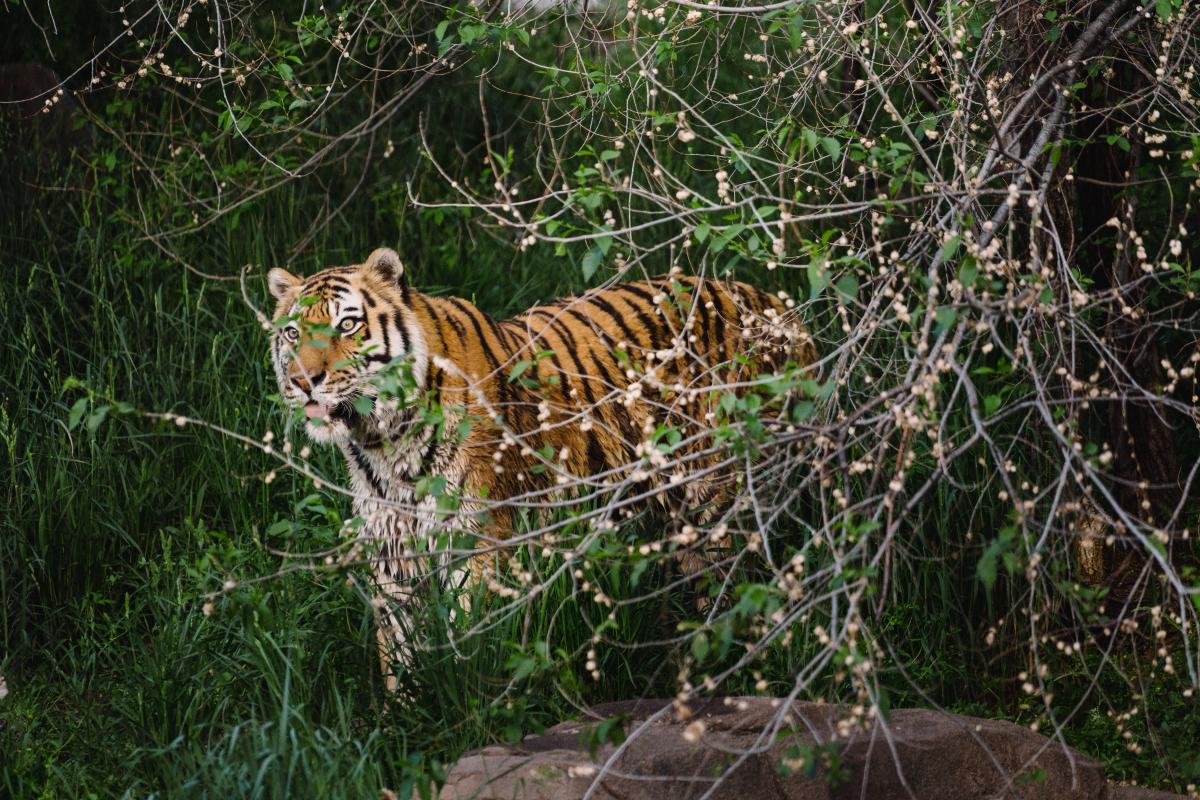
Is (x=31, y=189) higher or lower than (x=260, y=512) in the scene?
higher

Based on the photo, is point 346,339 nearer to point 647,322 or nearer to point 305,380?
point 305,380

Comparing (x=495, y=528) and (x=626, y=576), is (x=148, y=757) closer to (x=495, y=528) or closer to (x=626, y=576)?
(x=495, y=528)

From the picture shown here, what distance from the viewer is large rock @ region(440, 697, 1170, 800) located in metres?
3.26

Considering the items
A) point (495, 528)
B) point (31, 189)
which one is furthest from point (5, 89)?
point (495, 528)

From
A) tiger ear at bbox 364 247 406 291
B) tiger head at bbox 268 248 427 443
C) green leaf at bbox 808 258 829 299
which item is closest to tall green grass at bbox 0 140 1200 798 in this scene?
tiger head at bbox 268 248 427 443

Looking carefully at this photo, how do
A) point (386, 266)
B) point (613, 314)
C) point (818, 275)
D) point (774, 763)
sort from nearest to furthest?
1. point (818, 275)
2. point (774, 763)
3. point (386, 266)
4. point (613, 314)

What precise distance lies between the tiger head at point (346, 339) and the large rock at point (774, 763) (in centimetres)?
127

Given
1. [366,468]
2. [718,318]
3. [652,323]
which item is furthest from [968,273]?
[652,323]

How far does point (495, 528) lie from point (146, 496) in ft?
5.08

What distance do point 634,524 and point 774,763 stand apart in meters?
1.41

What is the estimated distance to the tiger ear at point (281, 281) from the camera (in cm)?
471

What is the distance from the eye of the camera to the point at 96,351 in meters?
5.69

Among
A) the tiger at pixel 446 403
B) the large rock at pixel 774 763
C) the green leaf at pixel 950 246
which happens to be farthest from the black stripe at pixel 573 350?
the green leaf at pixel 950 246

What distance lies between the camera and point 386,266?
4602 millimetres
